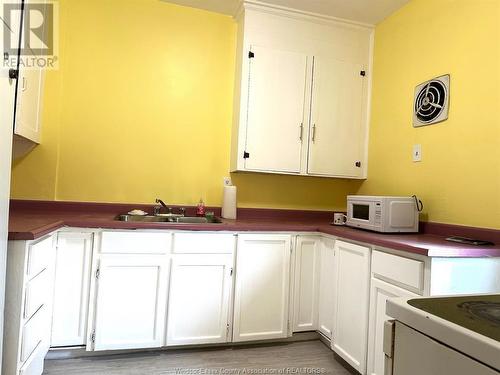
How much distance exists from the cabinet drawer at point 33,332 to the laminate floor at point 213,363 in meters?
0.33

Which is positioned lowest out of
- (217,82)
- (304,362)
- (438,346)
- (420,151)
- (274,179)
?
(304,362)

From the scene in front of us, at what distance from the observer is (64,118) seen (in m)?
2.46

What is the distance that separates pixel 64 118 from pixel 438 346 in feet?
8.61

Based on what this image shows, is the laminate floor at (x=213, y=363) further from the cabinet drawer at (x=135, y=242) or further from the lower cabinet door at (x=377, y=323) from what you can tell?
the cabinet drawer at (x=135, y=242)

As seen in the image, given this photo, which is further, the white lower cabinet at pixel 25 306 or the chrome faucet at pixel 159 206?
the chrome faucet at pixel 159 206

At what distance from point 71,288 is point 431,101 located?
249 cm

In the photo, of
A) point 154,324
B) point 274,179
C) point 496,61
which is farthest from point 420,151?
point 154,324

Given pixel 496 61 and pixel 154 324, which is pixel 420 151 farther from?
pixel 154 324

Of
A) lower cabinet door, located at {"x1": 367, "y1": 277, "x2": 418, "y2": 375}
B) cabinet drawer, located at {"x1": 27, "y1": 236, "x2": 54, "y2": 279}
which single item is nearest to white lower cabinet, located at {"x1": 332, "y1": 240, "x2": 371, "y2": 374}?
lower cabinet door, located at {"x1": 367, "y1": 277, "x2": 418, "y2": 375}

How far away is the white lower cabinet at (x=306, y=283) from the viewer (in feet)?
7.64

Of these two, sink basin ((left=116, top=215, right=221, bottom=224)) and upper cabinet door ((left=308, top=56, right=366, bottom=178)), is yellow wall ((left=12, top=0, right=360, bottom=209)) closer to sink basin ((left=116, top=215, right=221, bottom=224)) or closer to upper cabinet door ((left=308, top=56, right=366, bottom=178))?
sink basin ((left=116, top=215, right=221, bottom=224))

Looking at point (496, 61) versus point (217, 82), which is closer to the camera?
point (496, 61)

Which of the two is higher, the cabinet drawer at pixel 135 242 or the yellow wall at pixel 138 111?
the yellow wall at pixel 138 111

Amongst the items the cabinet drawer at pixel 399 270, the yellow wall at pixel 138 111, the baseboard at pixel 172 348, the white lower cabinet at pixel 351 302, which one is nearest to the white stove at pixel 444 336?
the cabinet drawer at pixel 399 270
